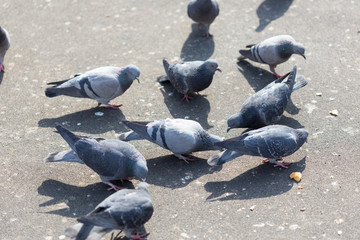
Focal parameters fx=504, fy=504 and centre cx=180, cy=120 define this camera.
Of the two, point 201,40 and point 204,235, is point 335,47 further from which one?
point 204,235

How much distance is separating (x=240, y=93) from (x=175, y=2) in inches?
117

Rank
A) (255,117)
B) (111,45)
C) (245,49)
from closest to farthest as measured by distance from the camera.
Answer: (255,117), (245,49), (111,45)

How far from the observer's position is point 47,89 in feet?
22.1

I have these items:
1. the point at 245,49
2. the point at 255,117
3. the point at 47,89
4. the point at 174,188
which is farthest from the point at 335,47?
the point at 47,89

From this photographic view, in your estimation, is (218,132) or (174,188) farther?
(218,132)

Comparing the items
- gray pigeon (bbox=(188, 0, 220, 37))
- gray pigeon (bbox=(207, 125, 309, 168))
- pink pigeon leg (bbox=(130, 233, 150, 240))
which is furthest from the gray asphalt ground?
gray pigeon (bbox=(188, 0, 220, 37))

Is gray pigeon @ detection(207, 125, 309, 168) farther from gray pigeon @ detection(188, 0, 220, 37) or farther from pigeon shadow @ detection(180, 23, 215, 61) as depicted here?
gray pigeon @ detection(188, 0, 220, 37)

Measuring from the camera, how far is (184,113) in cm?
686

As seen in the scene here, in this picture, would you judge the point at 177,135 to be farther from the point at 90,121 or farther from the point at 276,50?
the point at 276,50

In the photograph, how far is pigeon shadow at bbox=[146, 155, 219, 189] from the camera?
18.7ft

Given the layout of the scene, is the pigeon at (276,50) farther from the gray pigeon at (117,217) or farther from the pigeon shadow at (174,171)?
the gray pigeon at (117,217)

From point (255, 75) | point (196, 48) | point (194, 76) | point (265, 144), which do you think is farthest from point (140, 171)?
point (196, 48)

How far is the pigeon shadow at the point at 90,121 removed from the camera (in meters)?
6.61

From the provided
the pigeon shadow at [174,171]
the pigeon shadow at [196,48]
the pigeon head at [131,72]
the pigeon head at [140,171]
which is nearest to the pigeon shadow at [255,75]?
the pigeon shadow at [196,48]
